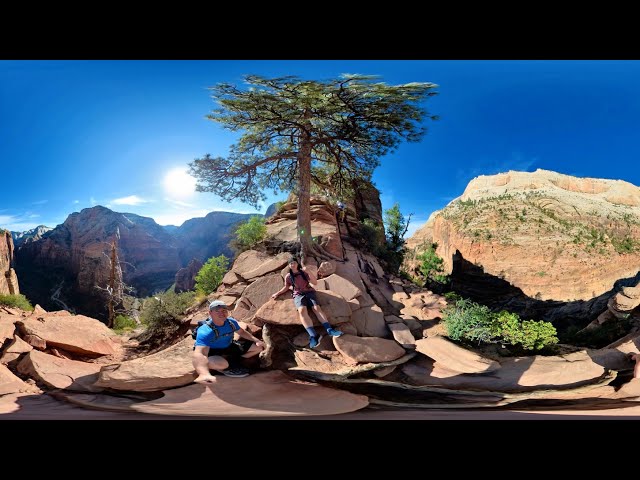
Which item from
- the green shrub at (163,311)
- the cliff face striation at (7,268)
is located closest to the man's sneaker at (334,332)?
the green shrub at (163,311)

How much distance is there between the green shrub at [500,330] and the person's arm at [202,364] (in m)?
3.02

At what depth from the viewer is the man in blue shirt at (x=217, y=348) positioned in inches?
110

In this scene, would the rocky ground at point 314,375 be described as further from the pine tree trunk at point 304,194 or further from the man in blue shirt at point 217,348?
the pine tree trunk at point 304,194

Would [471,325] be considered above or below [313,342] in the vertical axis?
above

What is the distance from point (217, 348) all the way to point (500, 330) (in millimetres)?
3457

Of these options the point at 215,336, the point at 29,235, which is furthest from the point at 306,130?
the point at 29,235

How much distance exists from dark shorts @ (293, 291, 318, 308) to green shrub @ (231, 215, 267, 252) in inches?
94.9

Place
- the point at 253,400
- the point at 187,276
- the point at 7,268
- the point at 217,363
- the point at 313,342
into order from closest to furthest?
the point at 253,400, the point at 217,363, the point at 313,342, the point at 7,268, the point at 187,276

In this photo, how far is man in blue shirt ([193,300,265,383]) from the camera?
2791 millimetres

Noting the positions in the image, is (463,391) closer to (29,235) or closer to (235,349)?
(235,349)

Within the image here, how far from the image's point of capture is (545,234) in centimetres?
571

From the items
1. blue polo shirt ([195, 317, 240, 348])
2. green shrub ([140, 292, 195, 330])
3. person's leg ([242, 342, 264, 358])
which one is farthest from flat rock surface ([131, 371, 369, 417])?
green shrub ([140, 292, 195, 330])

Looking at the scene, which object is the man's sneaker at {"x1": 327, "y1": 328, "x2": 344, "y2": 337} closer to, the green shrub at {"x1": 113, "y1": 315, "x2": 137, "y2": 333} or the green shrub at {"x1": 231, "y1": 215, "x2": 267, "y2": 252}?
the green shrub at {"x1": 231, "y1": 215, "x2": 267, "y2": 252}

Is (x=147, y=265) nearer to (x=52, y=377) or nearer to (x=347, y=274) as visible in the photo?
(x=52, y=377)
